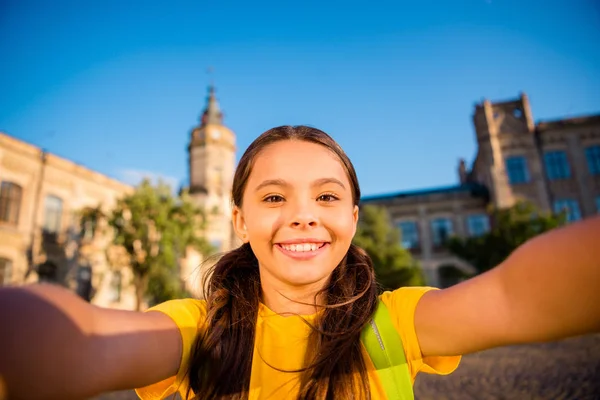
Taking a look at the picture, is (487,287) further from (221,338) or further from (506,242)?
(506,242)

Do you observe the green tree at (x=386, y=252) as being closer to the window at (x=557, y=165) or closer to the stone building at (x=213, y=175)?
the stone building at (x=213, y=175)

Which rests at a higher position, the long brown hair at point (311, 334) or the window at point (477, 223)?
the window at point (477, 223)

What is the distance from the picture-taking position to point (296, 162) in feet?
4.58

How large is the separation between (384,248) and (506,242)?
5109 millimetres

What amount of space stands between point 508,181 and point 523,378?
17.7 metres

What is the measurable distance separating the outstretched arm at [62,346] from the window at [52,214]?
18.0 metres

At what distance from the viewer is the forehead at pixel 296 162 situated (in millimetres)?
1376

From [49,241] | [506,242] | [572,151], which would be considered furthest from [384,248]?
[49,241]

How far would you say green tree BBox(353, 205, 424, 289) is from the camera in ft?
53.6

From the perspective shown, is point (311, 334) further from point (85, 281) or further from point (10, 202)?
point (85, 281)

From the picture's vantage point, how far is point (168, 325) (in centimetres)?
115

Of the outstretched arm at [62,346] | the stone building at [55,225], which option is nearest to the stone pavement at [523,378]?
the outstretched arm at [62,346]

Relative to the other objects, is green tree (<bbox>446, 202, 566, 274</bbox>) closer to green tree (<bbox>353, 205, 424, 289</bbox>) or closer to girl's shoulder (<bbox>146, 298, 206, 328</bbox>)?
green tree (<bbox>353, 205, 424, 289</bbox>)

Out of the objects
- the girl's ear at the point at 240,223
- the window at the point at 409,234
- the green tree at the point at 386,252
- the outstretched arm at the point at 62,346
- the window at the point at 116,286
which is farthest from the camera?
the window at the point at 409,234
